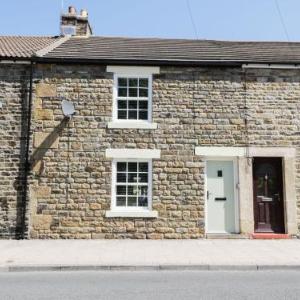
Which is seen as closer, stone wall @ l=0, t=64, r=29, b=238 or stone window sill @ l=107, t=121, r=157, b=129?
stone wall @ l=0, t=64, r=29, b=238

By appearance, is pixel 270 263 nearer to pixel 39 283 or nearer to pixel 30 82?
pixel 39 283

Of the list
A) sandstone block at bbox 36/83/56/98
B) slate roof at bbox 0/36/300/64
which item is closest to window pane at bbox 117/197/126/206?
sandstone block at bbox 36/83/56/98

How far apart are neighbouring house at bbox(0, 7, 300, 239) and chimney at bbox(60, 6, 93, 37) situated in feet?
13.0

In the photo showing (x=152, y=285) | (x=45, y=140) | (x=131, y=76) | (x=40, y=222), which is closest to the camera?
(x=152, y=285)

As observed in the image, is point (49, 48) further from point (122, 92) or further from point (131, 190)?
point (131, 190)

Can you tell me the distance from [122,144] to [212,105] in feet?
9.85

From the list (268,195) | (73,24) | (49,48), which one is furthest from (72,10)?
(268,195)

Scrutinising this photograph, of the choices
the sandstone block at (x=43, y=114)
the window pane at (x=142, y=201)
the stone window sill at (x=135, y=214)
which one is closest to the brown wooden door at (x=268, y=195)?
the stone window sill at (x=135, y=214)

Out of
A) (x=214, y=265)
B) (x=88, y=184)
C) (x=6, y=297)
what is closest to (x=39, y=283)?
(x=6, y=297)

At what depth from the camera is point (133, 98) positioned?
1285 centimetres

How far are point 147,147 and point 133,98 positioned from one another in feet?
5.18

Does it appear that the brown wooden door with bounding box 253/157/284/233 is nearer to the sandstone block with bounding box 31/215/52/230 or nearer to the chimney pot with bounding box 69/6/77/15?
the sandstone block with bounding box 31/215/52/230

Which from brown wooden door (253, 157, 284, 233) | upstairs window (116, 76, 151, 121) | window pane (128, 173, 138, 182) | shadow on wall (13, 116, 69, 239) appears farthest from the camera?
upstairs window (116, 76, 151, 121)

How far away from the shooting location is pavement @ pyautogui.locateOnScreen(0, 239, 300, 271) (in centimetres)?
829
